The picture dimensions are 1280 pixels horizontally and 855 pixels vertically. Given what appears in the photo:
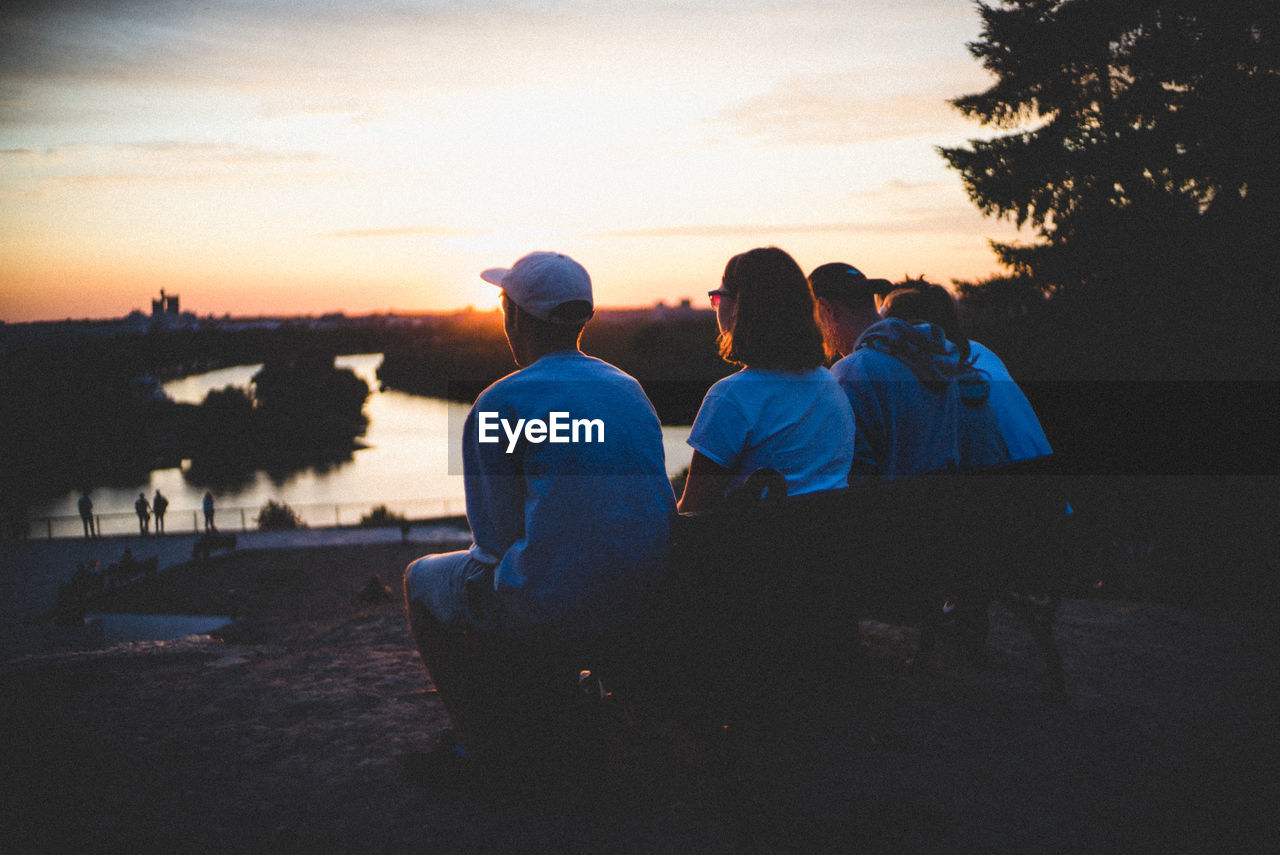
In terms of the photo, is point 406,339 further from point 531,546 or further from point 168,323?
point 531,546

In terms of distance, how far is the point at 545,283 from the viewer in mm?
2363

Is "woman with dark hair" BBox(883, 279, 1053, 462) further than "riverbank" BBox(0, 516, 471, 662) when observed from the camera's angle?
No

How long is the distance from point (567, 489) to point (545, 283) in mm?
622

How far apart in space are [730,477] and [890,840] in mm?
1163

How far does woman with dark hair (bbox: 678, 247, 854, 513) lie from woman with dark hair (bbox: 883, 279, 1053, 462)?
113 cm

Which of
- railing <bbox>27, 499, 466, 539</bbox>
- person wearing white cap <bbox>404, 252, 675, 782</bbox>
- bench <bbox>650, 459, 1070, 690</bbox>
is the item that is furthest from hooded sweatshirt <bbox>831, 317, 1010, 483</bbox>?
railing <bbox>27, 499, 466, 539</bbox>

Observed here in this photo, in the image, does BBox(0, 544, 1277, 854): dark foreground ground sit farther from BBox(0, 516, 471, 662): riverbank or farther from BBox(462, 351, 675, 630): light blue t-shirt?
BBox(0, 516, 471, 662): riverbank

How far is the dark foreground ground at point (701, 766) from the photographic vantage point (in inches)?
94.2

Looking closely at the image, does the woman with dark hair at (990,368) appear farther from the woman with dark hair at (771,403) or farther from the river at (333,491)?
the river at (333,491)

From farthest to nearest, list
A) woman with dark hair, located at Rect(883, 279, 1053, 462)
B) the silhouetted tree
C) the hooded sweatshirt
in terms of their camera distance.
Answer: the silhouetted tree < woman with dark hair, located at Rect(883, 279, 1053, 462) < the hooded sweatshirt

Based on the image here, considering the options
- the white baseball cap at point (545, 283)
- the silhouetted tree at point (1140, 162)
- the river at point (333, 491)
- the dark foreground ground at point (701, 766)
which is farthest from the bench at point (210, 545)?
the white baseball cap at point (545, 283)

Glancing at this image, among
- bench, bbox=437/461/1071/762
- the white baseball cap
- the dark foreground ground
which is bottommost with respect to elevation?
the dark foreground ground

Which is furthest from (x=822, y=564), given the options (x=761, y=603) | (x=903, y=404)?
(x=903, y=404)
